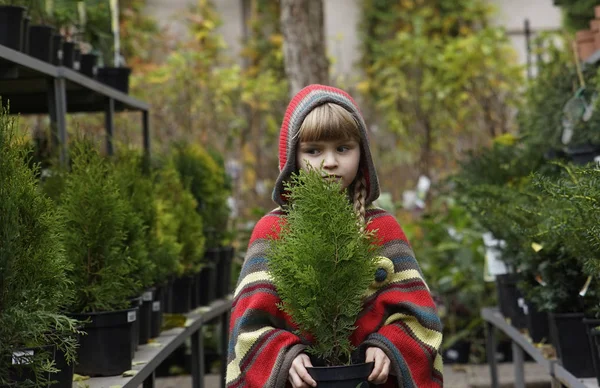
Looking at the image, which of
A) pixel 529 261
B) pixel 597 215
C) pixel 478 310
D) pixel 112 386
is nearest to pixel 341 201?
pixel 597 215

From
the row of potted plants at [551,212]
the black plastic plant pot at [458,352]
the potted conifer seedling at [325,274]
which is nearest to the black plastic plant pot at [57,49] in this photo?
the row of potted plants at [551,212]

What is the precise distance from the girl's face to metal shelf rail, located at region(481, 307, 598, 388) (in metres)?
1.11

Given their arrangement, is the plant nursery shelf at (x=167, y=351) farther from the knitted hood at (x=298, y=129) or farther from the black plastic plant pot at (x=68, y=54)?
the black plastic plant pot at (x=68, y=54)

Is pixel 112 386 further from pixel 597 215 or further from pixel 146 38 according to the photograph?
pixel 146 38

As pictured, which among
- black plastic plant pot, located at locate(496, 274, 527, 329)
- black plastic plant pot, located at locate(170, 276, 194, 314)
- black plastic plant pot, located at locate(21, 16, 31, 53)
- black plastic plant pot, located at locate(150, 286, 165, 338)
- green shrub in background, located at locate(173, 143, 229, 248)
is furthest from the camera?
green shrub in background, located at locate(173, 143, 229, 248)

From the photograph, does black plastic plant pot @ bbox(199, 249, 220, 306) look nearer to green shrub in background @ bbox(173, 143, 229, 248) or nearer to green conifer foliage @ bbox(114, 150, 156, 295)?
green shrub in background @ bbox(173, 143, 229, 248)

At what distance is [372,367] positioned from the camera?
2.67 metres

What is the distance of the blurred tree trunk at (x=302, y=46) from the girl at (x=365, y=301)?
4996 mm

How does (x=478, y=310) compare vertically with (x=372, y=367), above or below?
below

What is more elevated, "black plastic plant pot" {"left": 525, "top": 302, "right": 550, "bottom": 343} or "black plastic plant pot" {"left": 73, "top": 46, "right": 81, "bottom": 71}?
"black plastic plant pot" {"left": 73, "top": 46, "right": 81, "bottom": 71}

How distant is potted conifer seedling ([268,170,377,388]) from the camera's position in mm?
2584

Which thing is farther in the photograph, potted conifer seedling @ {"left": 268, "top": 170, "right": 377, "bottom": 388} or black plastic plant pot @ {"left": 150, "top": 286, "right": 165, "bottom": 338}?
black plastic plant pot @ {"left": 150, "top": 286, "right": 165, "bottom": 338}


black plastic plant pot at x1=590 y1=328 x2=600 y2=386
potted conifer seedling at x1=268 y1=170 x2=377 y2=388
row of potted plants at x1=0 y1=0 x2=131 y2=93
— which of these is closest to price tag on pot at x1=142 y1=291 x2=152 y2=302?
row of potted plants at x1=0 y1=0 x2=131 y2=93

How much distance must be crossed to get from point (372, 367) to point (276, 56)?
11.7 m
